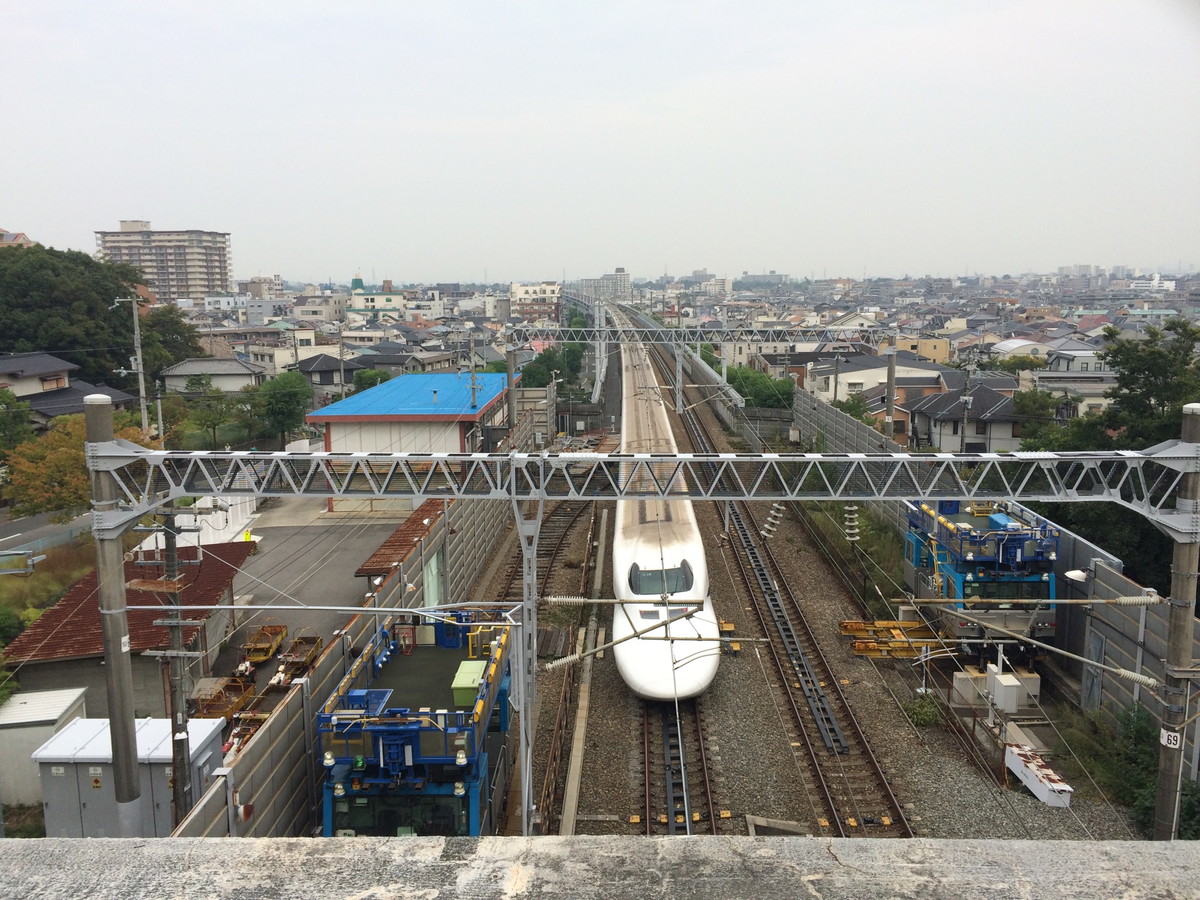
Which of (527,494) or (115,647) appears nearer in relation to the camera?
(115,647)

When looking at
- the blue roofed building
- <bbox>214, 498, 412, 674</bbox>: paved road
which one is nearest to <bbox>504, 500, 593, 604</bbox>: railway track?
the blue roofed building

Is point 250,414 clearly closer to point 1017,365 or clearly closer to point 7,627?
point 7,627

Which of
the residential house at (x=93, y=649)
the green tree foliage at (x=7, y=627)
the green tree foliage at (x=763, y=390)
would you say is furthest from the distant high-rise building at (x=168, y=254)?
the residential house at (x=93, y=649)

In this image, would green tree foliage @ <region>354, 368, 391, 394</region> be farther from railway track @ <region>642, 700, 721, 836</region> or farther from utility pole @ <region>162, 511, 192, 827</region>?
utility pole @ <region>162, 511, 192, 827</region>

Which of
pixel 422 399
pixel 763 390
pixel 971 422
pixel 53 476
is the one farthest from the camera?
pixel 763 390

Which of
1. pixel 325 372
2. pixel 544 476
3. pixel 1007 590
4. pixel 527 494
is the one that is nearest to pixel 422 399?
pixel 527 494

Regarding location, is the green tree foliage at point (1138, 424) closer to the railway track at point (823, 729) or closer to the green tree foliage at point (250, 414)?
the railway track at point (823, 729)
